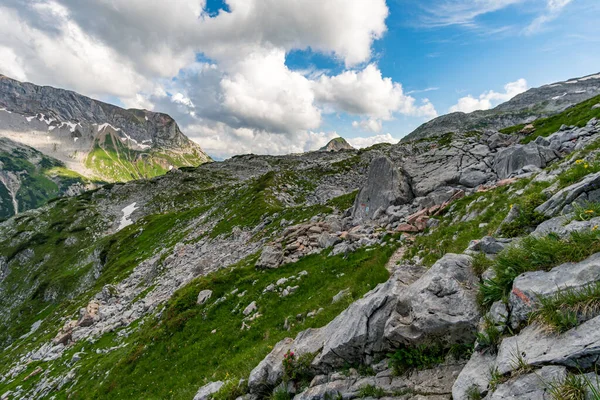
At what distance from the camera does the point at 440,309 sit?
24.9 feet

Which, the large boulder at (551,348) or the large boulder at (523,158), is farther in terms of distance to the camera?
the large boulder at (523,158)

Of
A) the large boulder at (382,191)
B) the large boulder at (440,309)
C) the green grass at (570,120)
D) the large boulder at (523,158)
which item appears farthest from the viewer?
the large boulder at (382,191)

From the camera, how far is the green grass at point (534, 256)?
6.29 meters

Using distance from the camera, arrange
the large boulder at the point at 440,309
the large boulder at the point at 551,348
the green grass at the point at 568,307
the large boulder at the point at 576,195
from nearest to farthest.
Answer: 1. the large boulder at the point at 551,348
2. the green grass at the point at 568,307
3. the large boulder at the point at 440,309
4. the large boulder at the point at 576,195

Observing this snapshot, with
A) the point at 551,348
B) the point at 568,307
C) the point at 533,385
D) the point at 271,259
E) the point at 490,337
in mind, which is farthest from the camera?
the point at 271,259

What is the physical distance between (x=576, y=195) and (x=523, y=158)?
74.4ft

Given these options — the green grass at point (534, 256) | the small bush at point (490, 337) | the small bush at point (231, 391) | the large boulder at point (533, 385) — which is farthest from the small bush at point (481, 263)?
the small bush at point (231, 391)

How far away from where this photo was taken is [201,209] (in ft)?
274

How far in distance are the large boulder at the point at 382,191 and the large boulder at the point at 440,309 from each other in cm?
2563

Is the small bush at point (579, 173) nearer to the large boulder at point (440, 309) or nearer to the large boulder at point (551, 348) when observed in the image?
the large boulder at point (440, 309)

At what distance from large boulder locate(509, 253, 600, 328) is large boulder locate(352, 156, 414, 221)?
27.7 m

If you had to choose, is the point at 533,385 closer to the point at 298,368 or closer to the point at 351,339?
the point at 351,339

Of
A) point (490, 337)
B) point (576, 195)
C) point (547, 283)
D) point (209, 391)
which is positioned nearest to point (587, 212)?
point (576, 195)

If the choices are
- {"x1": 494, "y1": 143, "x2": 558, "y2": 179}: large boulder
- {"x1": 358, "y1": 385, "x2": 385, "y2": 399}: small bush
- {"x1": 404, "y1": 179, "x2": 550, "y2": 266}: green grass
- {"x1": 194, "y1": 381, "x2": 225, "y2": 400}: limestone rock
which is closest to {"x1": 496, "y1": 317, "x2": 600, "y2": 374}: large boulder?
{"x1": 358, "y1": 385, "x2": 385, "y2": 399}: small bush
